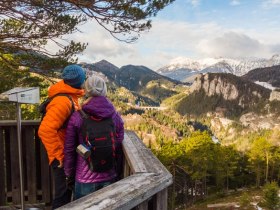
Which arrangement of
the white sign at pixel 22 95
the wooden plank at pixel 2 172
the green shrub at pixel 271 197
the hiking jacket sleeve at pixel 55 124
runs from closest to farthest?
the hiking jacket sleeve at pixel 55 124 < the white sign at pixel 22 95 < the wooden plank at pixel 2 172 < the green shrub at pixel 271 197

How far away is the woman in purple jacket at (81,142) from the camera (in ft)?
11.4

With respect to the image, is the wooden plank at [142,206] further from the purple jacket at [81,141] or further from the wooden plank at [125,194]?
the purple jacket at [81,141]

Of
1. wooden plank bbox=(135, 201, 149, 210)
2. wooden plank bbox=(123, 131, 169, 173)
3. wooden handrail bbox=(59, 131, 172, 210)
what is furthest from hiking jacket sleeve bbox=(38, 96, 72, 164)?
wooden plank bbox=(135, 201, 149, 210)

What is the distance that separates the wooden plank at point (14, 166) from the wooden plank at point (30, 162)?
129mm

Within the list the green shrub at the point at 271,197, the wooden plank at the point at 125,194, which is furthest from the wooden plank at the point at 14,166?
the green shrub at the point at 271,197

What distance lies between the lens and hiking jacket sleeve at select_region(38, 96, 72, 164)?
3.69 m

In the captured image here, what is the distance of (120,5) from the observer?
1070cm

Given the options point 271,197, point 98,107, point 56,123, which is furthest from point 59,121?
point 271,197

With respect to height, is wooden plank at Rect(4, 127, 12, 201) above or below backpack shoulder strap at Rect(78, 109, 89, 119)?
below

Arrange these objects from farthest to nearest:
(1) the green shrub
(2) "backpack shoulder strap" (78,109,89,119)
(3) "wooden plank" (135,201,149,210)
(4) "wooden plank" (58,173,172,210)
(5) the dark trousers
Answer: (1) the green shrub
(5) the dark trousers
(2) "backpack shoulder strap" (78,109,89,119)
(3) "wooden plank" (135,201,149,210)
(4) "wooden plank" (58,173,172,210)

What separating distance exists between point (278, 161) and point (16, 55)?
2223 inches

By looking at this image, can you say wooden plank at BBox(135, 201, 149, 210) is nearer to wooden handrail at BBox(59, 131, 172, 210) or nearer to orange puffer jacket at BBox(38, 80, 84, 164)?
wooden handrail at BBox(59, 131, 172, 210)

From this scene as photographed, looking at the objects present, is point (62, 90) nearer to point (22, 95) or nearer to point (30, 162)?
point (22, 95)

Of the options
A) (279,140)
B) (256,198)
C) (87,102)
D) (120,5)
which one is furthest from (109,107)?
(279,140)
